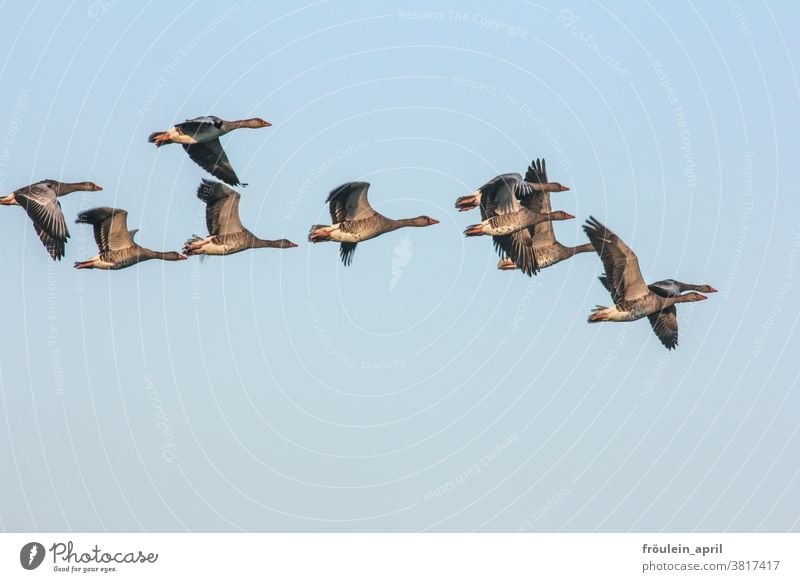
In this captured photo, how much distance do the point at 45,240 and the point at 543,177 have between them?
1351 centimetres

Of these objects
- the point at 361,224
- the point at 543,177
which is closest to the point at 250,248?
the point at 361,224

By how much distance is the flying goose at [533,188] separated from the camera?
173 feet

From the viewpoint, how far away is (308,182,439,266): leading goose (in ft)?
172

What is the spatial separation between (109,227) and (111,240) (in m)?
0.38

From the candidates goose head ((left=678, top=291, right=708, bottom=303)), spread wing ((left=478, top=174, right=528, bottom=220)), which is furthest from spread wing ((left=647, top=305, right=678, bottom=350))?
spread wing ((left=478, top=174, right=528, bottom=220))

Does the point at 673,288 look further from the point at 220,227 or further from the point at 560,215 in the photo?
the point at 220,227

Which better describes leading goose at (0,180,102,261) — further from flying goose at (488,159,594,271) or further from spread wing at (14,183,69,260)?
flying goose at (488,159,594,271)

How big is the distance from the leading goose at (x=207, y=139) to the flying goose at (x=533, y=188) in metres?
6.15

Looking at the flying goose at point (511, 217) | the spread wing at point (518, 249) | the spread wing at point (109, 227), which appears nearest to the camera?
the flying goose at point (511, 217)

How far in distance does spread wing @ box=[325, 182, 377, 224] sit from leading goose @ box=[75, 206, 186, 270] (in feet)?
16.5

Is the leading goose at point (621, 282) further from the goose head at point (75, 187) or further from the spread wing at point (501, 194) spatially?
the goose head at point (75, 187)
